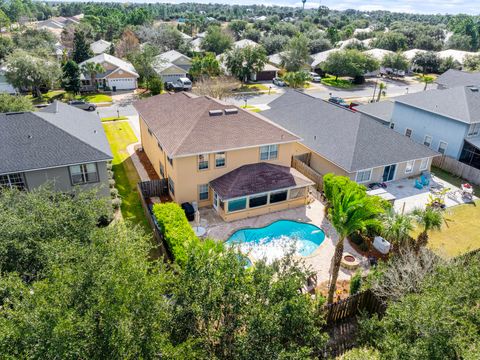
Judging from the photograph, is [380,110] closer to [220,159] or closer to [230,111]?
[230,111]

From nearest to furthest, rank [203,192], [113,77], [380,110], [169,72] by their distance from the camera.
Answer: [203,192], [380,110], [113,77], [169,72]

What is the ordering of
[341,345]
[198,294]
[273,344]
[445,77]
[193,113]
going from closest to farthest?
1. [273,344]
2. [198,294]
3. [341,345]
4. [193,113]
5. [445,77]

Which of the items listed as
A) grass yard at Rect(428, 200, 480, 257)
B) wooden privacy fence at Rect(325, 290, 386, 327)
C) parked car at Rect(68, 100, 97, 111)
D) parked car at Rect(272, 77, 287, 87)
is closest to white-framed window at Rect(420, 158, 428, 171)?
grass yard at Rect(428, 200, 480, 257)

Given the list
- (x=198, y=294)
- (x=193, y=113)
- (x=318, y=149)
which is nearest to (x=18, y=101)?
(x=193, y=113)

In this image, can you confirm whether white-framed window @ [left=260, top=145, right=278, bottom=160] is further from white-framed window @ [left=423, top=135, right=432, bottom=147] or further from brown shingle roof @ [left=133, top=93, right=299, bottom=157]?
white-framed window @ [left=423, top=135, right=432, bottom=147]

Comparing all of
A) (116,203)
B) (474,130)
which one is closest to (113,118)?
(116,203)

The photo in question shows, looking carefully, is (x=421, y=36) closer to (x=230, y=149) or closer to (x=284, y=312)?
(x=230, y=149)
